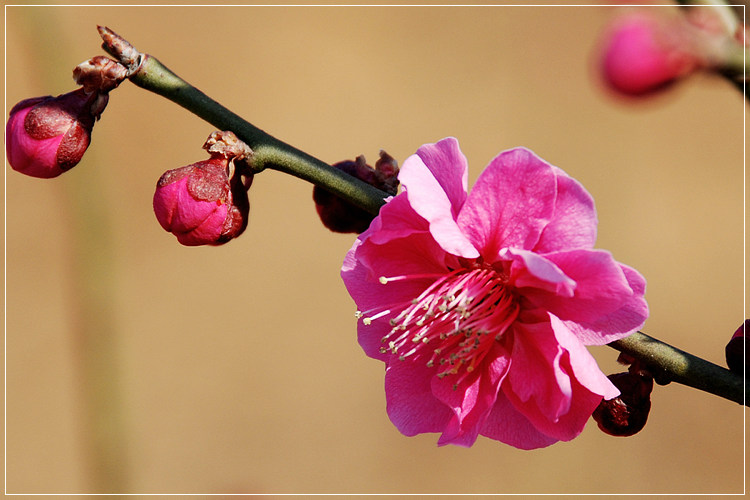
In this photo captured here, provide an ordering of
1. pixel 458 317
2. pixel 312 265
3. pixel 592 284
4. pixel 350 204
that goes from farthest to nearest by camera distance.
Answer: pixel 312 265, pixel 350 204, pixel 458 317, pixel 592 284

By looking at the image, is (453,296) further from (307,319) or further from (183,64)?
(183,64)

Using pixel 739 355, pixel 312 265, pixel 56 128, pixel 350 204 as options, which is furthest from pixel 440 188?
pixel 312 265

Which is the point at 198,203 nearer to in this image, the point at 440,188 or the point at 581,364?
the point at 440,188

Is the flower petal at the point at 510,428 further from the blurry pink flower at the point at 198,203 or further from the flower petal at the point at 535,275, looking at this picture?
the blurry pink flower at the point at 198,203

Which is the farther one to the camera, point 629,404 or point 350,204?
point 350,204

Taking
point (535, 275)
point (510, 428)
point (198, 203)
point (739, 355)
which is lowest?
point (510, 428)

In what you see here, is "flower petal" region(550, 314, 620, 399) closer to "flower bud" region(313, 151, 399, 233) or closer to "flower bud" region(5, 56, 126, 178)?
"flower bud" region(313, 151, 399, 233)

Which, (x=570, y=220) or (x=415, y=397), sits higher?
(x=570, y=220)
